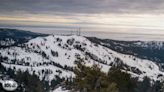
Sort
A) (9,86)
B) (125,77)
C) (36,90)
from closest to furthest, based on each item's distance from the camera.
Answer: (9,86), (125,77), (36,90)

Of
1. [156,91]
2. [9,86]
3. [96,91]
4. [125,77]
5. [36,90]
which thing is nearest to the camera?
[9,86]

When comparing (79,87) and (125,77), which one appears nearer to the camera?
(79,87)

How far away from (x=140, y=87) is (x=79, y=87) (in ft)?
302

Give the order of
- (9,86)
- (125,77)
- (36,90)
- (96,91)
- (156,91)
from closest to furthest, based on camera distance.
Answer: (9,86) → (96,91) → (125,77) → (36,90) → (156,91)

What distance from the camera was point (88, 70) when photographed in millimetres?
39094

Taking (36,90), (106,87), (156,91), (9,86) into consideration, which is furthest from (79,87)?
(156,91)

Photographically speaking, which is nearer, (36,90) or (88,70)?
(88,70)

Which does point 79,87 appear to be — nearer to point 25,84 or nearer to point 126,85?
point 126,85

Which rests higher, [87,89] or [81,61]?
[81,61]

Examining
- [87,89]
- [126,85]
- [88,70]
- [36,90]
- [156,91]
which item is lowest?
[156,91]

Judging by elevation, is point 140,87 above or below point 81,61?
below

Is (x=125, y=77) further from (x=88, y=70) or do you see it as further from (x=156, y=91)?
(x=156, y=91)

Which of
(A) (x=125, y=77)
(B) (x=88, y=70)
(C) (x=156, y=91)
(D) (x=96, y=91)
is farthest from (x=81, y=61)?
(C) (x=156, y=91)

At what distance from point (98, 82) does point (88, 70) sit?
1.96m
